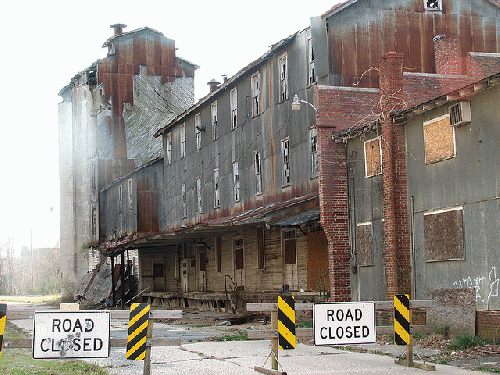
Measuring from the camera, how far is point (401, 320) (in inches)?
479

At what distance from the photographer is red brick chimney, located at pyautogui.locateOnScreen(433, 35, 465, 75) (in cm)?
2362

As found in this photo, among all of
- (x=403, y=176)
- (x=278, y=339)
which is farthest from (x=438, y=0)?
(x=278, y=339)

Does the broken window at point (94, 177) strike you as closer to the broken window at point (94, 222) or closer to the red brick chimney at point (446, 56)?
the broken window at point (94, 222)

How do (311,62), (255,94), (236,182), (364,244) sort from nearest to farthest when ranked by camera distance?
(364,244), (311,62), (255,94), (236,182)

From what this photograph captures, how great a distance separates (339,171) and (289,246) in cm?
562

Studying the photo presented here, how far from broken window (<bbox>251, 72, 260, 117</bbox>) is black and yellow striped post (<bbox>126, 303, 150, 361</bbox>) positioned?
60.6ft

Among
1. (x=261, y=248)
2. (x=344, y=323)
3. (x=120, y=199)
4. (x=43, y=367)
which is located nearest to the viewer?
(x=344, y=323)

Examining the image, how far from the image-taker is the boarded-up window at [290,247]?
2570cm

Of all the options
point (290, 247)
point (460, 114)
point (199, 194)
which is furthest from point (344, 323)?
point (199, 194)

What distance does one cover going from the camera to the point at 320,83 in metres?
23.3

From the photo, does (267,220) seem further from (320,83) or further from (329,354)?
(329,354)

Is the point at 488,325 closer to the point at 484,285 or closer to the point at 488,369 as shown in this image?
the point at 484,285

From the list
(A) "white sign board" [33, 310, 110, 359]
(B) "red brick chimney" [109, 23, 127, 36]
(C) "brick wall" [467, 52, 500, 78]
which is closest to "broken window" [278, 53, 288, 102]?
(C) "brick wall" [467, 52, 500, 78]

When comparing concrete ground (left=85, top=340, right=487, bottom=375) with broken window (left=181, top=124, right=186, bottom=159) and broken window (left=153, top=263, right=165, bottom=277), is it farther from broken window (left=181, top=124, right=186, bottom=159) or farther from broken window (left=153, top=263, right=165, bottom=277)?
broken window (left=153, top=263, right=165, bottom=277)
